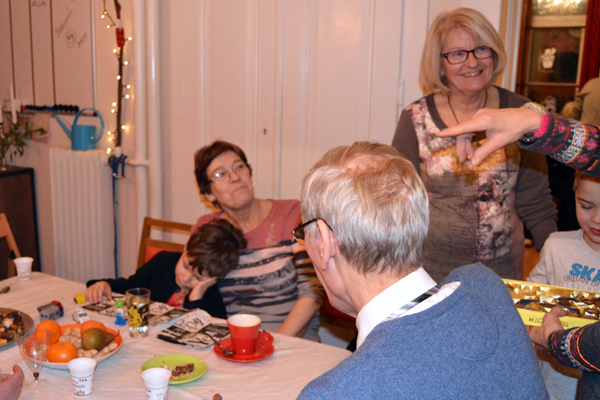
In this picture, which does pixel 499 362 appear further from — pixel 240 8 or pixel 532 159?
pixel 240 8

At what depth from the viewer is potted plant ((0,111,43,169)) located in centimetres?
409

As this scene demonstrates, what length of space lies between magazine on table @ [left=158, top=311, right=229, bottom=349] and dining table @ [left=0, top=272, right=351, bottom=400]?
0.07 feet

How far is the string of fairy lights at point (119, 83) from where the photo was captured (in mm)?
3486

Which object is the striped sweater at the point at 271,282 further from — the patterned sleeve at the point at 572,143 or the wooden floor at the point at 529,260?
the wooden floor at the point at 529,260

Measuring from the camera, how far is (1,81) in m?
4.32

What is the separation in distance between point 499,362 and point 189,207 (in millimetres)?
2822

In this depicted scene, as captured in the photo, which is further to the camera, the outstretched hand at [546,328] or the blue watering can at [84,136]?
the blue watering can at [84,136]

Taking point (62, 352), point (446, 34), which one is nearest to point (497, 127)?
point (446, 34)

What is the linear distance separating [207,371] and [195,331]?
0.84 ft

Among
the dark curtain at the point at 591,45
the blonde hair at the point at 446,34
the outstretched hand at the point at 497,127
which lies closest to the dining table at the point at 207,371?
the outstretched hand at the point at 497,127

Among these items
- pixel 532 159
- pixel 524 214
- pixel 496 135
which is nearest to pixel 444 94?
pixel 532 159

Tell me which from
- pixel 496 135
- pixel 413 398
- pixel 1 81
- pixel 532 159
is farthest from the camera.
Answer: pixel 1 81

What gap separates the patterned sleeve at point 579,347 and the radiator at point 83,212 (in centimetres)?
306

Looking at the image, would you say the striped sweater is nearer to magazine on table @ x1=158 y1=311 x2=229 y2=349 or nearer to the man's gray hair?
magazine on table @ x1=158 y1=311 x2=229 y2=349
